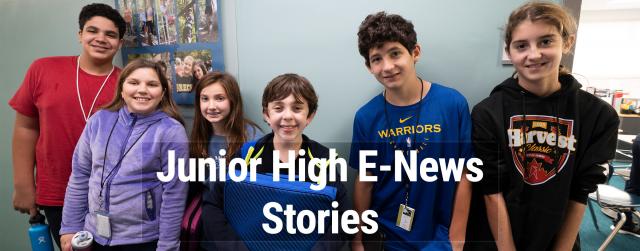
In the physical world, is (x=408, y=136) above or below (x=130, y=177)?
above

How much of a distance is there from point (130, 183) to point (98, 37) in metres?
0.79

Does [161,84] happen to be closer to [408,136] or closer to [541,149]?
[408,136]

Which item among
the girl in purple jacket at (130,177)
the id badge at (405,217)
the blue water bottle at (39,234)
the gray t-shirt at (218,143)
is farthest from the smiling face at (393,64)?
the blue water bottle at (39,234)

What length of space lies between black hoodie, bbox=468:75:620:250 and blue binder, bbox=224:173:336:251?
68 centimetres

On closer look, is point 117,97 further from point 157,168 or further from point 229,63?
point 229,63

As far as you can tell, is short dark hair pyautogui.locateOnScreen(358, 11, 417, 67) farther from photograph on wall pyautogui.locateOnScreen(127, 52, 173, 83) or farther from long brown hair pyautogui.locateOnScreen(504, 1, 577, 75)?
photograph on wall pyautogui.locateOnScreen(127, 52, 173, 83)

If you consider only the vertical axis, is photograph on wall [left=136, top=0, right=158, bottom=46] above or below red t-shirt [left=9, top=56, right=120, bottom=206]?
above

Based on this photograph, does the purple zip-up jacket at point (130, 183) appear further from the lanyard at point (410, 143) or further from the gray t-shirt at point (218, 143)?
the lanyard at point (410, 143)

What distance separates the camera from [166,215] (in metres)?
1.18

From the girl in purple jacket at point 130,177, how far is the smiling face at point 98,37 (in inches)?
12.1

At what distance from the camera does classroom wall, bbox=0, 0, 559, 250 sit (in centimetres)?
130

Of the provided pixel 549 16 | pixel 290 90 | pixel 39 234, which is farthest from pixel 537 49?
pixel 39 234

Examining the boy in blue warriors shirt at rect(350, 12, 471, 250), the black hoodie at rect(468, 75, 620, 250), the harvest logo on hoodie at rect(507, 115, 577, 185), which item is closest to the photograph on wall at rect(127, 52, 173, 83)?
the boy in blue warriors shirt at rect(350, 12, 471, 250)

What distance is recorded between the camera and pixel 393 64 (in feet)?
3.45
